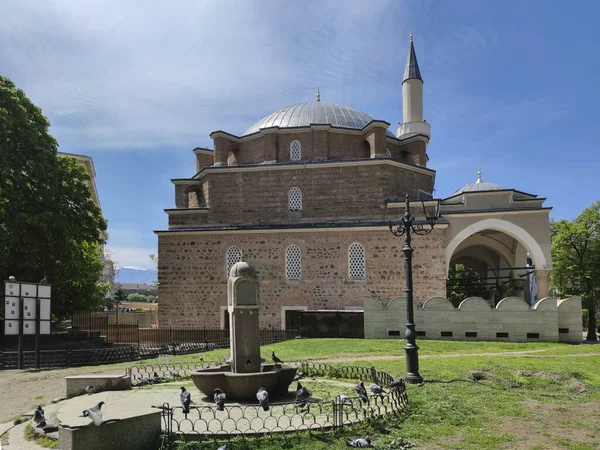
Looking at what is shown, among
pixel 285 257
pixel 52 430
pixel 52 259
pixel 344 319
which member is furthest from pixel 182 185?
pixel 52 430

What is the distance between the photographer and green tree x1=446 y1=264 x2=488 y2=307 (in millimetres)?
27609

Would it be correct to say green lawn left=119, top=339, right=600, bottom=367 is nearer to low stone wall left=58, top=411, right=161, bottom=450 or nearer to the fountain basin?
the fountain basin

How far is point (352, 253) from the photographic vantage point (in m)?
21.5

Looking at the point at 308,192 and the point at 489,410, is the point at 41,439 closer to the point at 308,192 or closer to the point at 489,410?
the point at 489,410

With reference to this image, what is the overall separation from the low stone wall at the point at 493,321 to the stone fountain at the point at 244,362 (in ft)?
34.6

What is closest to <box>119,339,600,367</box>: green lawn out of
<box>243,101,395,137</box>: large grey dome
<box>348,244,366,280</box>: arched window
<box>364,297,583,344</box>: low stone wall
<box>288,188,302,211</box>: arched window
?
<box>364,297,583,344</box>: low stone wall

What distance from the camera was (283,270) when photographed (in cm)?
2172

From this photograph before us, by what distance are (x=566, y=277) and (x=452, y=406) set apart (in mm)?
22417

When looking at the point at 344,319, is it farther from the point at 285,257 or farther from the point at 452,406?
the point at 452,406

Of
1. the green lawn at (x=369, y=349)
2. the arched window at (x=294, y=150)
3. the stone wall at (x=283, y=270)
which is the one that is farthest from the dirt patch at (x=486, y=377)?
the arched window at (x=294, y=150)

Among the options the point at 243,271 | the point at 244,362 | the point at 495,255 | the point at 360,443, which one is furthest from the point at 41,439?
the point at 495,255

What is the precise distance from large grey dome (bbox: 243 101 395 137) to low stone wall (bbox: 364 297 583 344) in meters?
11.0

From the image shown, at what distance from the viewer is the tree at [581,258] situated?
24.6 m

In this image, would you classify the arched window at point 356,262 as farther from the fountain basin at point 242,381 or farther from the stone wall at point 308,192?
the fountain basin at point 242,381
